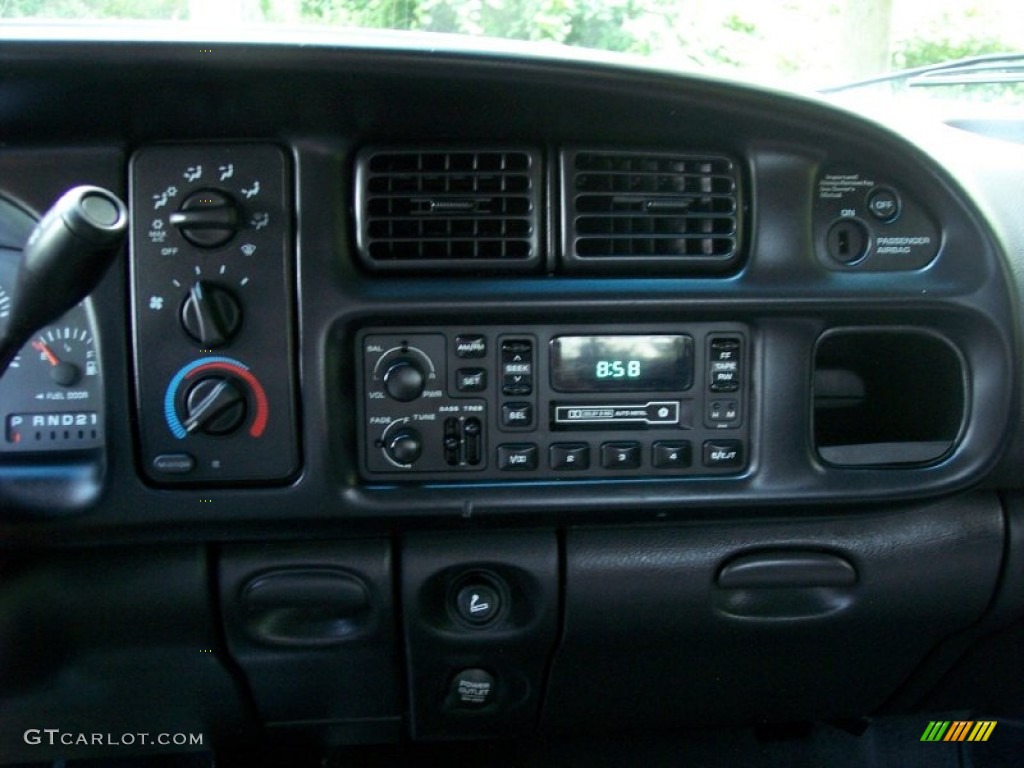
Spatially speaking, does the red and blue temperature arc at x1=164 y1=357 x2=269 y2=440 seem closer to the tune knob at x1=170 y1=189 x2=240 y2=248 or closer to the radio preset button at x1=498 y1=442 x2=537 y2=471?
the tune knob at x1=170 y1=189 x2=240 y2=248

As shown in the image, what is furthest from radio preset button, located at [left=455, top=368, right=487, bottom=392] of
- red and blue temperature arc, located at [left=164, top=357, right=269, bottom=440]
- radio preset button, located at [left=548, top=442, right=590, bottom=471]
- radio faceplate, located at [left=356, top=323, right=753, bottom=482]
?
red and blue temperature arc, located at [left=164, top=357, right=269, bottom=440]

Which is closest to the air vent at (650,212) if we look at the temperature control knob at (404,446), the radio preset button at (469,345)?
the radio preset button at (469,345)

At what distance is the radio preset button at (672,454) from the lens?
137cm

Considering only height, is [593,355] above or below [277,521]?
above

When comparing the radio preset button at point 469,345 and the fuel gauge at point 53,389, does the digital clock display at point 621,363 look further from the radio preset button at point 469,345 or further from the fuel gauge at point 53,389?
the fuel gauge at point 53,389

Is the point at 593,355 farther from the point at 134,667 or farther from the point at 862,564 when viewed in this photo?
the point at 134,667

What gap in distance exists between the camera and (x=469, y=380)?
1337mm

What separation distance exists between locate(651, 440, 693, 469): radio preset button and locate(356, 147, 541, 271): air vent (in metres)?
0.30

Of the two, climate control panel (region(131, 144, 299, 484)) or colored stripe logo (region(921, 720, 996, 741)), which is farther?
colored stripe logo (region(921, 720, 996, 741))

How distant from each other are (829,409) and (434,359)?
634 mm

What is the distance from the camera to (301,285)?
131 centimetres

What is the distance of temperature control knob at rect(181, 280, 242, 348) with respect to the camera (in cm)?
127

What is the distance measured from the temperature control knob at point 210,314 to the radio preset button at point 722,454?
2.07ft

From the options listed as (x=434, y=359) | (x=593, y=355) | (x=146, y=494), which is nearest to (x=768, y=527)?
(x=593, y=355)
